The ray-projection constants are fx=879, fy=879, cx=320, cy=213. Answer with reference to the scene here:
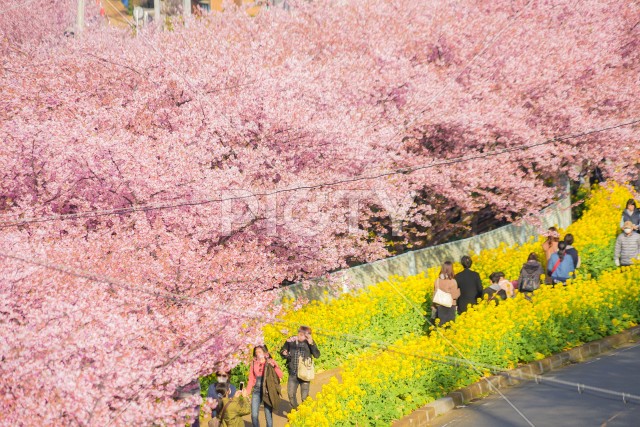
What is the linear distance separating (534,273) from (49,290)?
8783mm

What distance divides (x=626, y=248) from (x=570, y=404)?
6604 millimetres

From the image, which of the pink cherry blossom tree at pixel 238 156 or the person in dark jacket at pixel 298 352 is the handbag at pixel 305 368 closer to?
the person in dark jacket at pixel 298 352

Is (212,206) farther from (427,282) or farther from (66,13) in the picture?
(66,13)

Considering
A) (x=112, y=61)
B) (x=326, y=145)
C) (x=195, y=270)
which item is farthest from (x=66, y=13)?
(x=195, y=270)

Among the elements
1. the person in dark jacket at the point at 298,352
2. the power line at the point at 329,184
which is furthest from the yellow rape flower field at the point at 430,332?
the power line at the point at 329,184

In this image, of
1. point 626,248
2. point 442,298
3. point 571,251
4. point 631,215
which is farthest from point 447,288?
point 631,215

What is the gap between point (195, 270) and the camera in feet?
44.3

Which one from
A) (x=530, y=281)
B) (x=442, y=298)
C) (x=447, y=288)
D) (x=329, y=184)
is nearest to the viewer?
(x=442, y=298)

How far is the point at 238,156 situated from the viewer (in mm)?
16359

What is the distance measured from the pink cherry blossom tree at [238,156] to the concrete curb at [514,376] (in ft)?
8.83

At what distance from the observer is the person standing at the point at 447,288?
49.4ft

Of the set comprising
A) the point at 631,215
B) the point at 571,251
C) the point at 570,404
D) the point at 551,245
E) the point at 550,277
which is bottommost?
the point at 570,404

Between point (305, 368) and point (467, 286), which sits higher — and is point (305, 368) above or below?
below

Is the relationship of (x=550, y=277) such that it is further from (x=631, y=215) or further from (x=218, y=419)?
(x=218, y=419)
